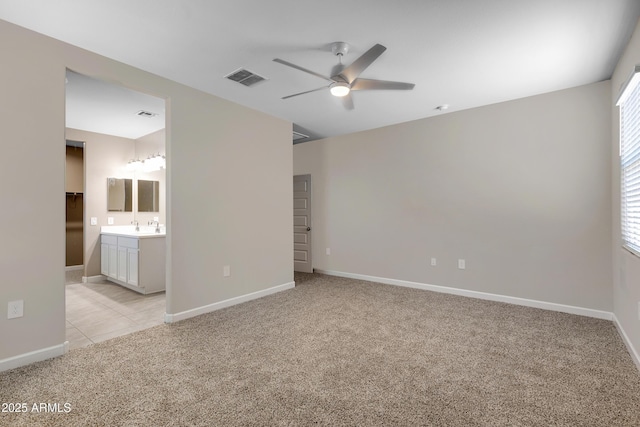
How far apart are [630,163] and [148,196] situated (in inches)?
258

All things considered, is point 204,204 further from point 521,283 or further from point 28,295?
point 521,283

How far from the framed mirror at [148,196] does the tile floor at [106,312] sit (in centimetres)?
149

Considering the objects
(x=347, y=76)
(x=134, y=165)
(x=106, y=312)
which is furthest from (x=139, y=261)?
(x=347, y=76)

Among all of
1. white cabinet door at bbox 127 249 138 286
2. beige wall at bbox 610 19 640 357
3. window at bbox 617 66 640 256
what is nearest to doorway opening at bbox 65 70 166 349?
white cabinet door at bbox 127 249 138 286

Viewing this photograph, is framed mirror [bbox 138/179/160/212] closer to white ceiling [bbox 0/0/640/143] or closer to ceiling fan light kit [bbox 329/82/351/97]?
white ceiling [bbox 0/0/640/143]

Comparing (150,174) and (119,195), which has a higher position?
(150,174)

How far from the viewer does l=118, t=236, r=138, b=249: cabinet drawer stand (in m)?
4.21

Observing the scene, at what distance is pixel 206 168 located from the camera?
352cm

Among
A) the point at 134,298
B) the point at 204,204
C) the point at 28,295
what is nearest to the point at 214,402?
the point at 28,295

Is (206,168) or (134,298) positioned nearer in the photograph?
(206,168)

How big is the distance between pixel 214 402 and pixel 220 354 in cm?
64

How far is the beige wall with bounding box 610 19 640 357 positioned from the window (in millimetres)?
139

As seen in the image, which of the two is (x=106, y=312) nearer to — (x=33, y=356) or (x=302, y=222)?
(x=33, y=356)

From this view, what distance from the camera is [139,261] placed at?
4.14 metres
